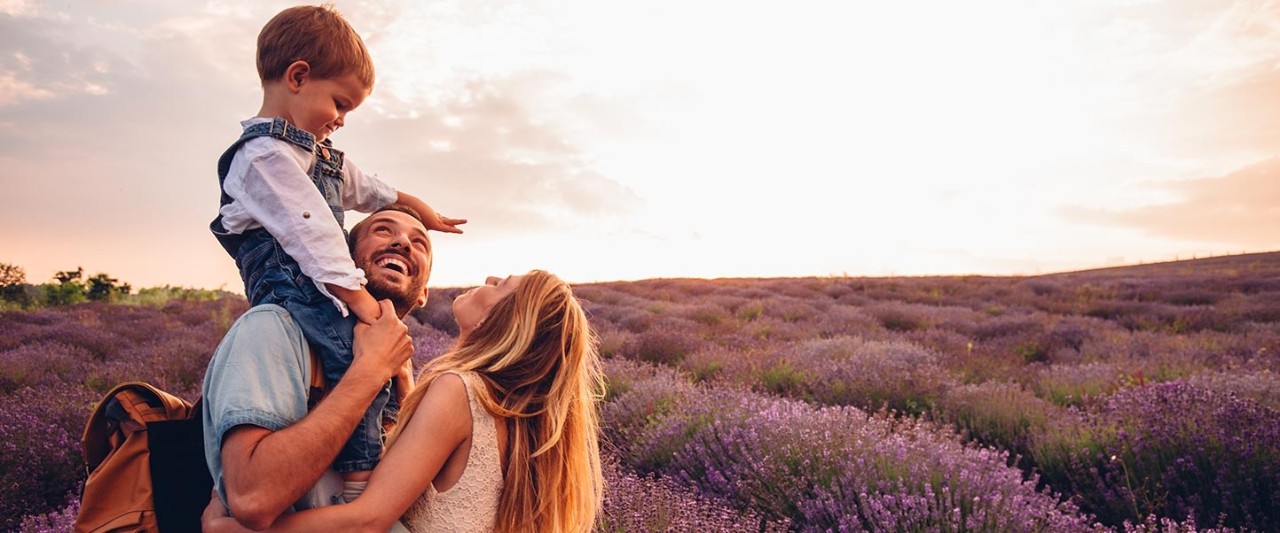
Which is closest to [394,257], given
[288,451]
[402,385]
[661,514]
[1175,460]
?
[402,385]

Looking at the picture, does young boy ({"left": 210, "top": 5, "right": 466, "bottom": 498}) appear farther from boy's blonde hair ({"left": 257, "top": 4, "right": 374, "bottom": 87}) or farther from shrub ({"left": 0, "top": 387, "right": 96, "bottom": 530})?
shrub ({"left": 0, "top": 387, "right": 96, "bottom": 530})

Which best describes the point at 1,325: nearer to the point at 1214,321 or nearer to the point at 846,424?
the point at 846,424

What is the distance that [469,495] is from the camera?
6.25 ft

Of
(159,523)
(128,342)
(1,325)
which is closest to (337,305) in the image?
(159,523)

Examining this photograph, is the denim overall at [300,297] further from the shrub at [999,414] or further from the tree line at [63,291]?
the tree line at [63,291]

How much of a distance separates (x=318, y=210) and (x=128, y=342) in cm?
841

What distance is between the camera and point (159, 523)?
163cm

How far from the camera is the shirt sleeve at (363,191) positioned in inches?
86.2

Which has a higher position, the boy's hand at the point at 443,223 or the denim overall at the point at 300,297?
the boy's hand at the point at 443,223

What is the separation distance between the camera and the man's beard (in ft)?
6.25

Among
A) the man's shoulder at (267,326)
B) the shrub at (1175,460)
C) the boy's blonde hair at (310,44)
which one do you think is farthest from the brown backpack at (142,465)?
the shrub at (1175,460)

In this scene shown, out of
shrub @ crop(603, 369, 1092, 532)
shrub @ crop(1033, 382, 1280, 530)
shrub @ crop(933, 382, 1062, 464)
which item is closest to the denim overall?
shrub @ crop(603, 369, 1092, 532)

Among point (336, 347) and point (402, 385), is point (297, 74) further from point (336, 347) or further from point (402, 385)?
point (402, 385)

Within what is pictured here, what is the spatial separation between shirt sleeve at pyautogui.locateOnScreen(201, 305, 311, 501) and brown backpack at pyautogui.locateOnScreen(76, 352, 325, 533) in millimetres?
122
